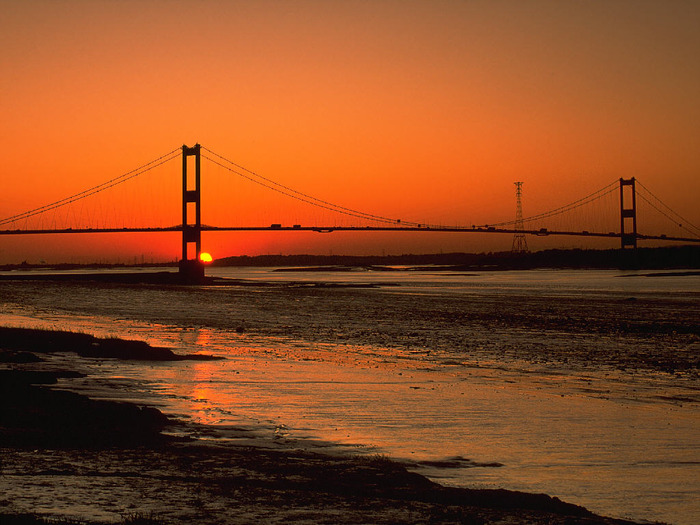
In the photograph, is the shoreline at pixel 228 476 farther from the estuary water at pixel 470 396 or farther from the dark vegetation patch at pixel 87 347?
the dark vegetation patch at pixel 87 347

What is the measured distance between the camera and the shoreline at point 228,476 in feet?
15.1

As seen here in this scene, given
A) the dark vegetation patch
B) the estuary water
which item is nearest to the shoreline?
the estuary water

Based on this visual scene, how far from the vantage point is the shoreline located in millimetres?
4613

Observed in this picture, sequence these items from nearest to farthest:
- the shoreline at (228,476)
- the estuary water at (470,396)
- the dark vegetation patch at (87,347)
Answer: the shoreline at (228,476) → the estuary water at (470,396) → the dark vegetation patch at (87,347)

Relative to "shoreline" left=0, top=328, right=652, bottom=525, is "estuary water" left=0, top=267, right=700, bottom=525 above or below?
below

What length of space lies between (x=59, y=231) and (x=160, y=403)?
71.7 meters

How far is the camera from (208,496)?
4.87 metres

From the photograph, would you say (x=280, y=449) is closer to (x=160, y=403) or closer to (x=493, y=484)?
(x=493, y=484)

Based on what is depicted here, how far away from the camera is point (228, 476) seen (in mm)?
5426

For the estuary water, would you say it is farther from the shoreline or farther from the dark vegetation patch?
the dark vegetation patch

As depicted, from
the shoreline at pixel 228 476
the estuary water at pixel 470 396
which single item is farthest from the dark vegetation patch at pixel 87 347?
the shoreline at pixel 228 476

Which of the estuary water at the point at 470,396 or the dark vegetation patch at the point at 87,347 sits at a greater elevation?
the dark vegetation patch at the point at 87,347

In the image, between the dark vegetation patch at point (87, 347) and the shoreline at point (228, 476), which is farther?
the dark vegetation patch at point (87, 347)

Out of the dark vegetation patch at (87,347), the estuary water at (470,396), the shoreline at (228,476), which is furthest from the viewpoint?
the dark vegetation patch at (87,347)
